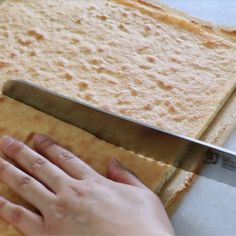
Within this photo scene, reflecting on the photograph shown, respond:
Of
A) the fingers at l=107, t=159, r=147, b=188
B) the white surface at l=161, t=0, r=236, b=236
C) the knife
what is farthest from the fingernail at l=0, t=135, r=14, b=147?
the white surface at l=161, t=0, r=236, b=236

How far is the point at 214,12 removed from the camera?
1.62 metres

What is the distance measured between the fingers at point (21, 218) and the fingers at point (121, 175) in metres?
0.18

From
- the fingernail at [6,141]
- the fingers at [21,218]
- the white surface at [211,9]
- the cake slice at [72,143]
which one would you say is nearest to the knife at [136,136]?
the cake slice at [72,143]

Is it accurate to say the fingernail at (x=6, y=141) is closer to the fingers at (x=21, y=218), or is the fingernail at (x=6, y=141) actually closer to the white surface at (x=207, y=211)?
Result: the fingers at (x=21, y=218)

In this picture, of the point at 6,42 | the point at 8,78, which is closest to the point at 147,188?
the point at 8,78

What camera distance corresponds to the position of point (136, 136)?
1.18 meters

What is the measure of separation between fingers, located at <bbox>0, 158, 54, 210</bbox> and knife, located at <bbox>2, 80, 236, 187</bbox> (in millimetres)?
196

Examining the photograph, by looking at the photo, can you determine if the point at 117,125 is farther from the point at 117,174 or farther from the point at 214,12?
the point at 214,12

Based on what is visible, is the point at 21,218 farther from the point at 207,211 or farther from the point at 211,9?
the point at 211,9

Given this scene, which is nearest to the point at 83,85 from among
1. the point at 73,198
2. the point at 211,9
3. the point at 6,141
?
the point at 6,141

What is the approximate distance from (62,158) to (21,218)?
160mm

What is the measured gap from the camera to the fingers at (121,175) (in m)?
1.11

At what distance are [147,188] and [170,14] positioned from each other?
0.63 metres

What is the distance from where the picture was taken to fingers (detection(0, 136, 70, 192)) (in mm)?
1080
